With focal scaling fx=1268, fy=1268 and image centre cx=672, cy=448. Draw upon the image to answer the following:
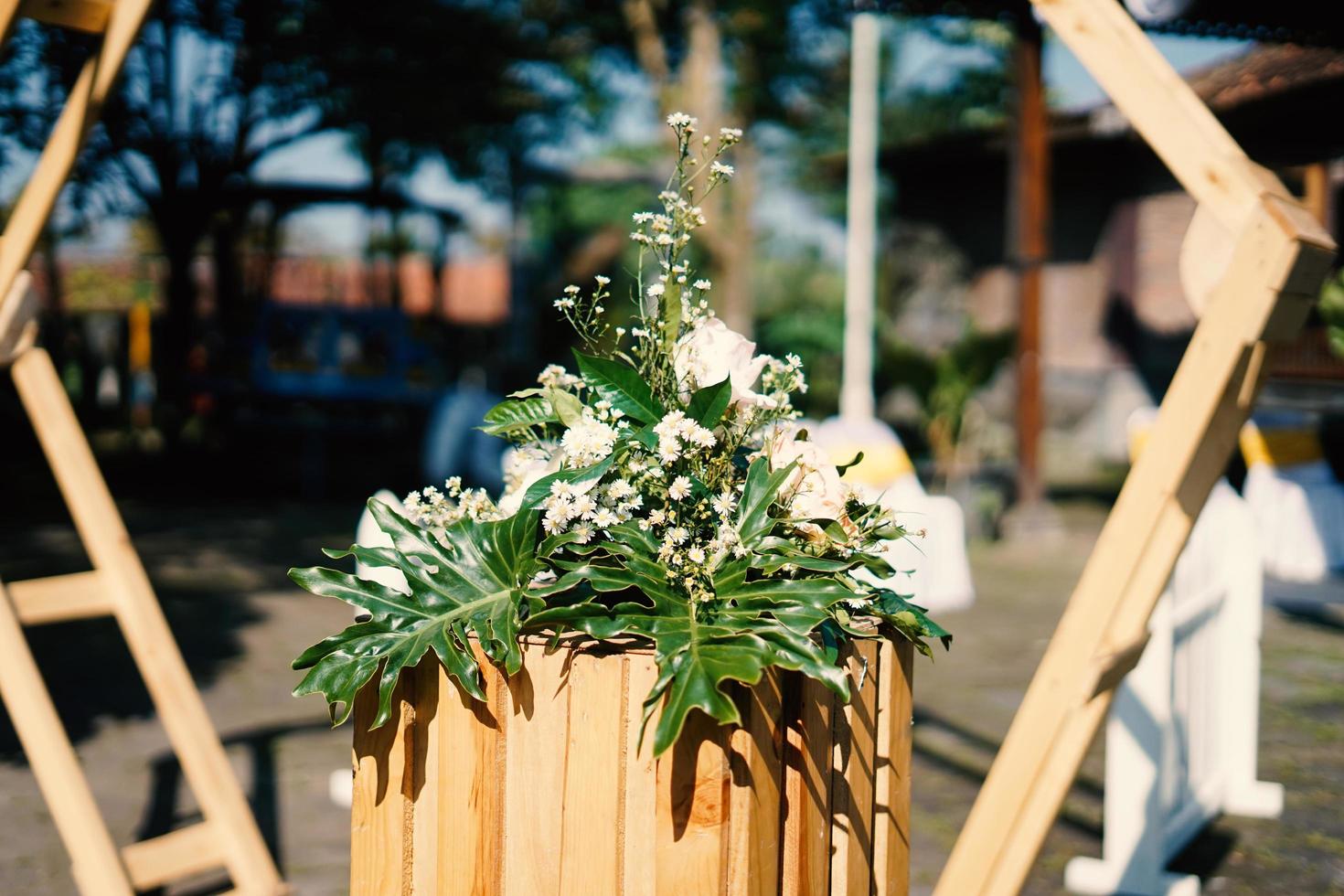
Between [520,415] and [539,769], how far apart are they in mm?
563

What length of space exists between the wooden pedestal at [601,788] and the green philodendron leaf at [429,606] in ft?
0.19

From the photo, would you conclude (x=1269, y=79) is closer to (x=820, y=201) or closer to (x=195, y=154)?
(x=195, y=154)

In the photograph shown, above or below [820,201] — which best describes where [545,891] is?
below

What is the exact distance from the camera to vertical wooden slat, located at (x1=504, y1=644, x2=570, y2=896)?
176 centimetres

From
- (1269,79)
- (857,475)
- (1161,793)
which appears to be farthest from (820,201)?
(1161,793)

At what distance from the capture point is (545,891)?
1.78 m

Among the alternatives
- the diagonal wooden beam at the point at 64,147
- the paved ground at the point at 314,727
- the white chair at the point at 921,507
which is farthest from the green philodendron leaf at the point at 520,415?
the white chair at the point at 921,507

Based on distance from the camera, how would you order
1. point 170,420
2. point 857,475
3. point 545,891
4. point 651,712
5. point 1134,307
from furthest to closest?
point 1134,307 → point 170,420 → point 857,475 → point 545,891 → point 651,712

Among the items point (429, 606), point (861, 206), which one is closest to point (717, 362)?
point (429, 606)

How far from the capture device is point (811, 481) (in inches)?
75.8

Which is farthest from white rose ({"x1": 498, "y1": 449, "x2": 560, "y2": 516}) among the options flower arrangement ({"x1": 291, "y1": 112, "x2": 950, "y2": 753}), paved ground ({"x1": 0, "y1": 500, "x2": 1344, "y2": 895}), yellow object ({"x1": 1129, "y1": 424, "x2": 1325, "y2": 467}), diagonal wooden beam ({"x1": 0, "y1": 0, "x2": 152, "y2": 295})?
yellow object ({"x1": 1129, "y1": 424, "x2": 1325, "y2": 467})

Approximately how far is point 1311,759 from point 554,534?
404 cm

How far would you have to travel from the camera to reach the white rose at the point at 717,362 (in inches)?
76.4

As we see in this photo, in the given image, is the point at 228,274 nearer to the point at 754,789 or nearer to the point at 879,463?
the point at 879,463
